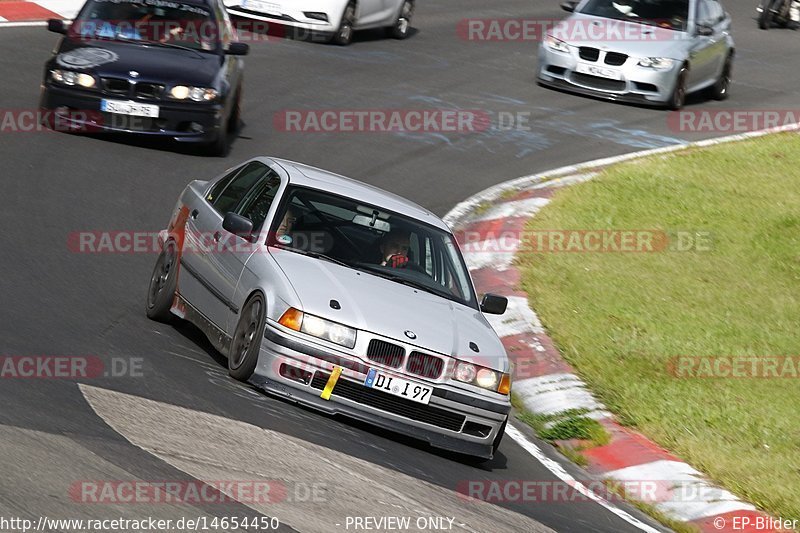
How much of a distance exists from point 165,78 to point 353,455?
26.3ft

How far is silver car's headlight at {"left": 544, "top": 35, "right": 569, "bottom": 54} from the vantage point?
20.6 m

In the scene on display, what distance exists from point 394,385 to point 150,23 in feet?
27.9

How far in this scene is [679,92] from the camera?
68.9 feet

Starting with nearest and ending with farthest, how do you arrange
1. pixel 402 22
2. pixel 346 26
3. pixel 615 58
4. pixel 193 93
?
pixel 193 93 → pixel 615 58 → pixel 346 26 → pixel 402 22

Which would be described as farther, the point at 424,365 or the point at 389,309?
the point at 389,309

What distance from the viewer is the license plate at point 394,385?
328 inches

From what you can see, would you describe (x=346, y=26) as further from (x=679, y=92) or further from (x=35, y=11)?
(x=679, y=92)

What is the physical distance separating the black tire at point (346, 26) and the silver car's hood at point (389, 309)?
525 inches

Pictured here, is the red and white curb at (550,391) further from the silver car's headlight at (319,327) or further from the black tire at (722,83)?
the black tire at (722,83)

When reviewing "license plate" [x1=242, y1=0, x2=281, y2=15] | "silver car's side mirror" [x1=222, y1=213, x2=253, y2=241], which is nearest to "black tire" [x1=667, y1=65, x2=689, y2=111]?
"license plate" [x1=242, y1=0, x2=281, y2=15]

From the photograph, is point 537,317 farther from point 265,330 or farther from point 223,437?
point 223,437

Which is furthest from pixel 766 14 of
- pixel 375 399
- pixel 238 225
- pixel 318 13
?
pixel 375 399

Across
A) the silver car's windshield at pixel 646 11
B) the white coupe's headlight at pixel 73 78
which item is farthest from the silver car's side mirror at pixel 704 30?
the white coupe's headlight at pixel 73 78

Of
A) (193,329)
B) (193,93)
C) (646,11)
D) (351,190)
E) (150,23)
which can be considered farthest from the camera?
(646,11)
